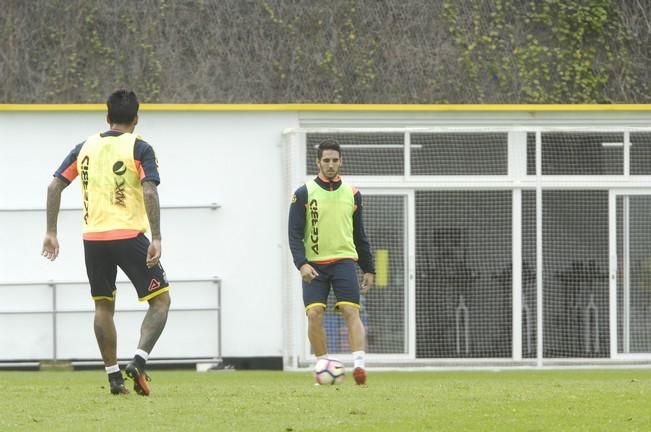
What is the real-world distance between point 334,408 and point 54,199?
8.23 ft

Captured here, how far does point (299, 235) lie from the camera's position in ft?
40.3

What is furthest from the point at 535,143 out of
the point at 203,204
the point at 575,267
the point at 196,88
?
the point at 196,88

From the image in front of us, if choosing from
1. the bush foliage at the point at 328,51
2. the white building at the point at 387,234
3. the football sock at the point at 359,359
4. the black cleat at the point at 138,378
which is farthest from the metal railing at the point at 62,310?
the black cleat at the point at 138,378

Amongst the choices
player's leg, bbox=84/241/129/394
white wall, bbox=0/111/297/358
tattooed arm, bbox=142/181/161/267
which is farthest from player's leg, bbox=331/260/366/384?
white wall, bbox=0/111/297/358

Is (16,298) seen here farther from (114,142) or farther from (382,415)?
(382,415)

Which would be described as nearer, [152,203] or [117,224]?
[152,203]

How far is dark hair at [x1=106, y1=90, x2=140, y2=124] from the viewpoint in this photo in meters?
10.2

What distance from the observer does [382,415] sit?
28.5ft

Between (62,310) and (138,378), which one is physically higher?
(62,310)

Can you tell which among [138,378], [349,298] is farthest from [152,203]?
[349,298]

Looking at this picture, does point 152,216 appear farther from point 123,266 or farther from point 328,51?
point 328,51

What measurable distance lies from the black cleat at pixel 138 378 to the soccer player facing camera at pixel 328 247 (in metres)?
2.44

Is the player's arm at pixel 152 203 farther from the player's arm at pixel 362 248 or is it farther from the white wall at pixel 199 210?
the white wall at pixel 199 210

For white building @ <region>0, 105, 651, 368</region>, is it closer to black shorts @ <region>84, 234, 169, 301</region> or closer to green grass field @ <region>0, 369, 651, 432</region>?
green grass field @ <region>0, 369, 651, 432</region>
